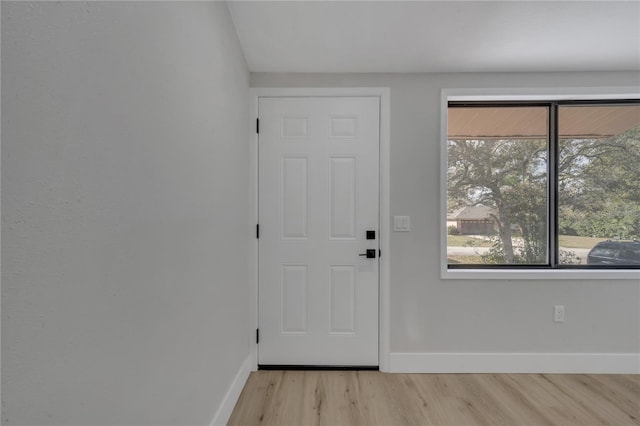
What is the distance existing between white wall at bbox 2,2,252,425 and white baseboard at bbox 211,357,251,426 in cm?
15

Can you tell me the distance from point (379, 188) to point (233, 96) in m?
1.22

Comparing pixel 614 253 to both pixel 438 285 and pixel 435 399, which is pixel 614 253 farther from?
pixel 435 399

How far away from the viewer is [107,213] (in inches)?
28.4

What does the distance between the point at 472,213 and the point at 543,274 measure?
677 millimetres

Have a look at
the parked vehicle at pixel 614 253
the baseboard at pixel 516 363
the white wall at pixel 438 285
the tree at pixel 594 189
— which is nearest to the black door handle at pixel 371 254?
the white wall at pixel 438 285

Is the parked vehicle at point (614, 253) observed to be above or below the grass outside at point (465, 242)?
below

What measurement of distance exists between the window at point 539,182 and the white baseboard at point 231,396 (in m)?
1.76

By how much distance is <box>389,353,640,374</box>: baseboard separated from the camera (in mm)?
2133

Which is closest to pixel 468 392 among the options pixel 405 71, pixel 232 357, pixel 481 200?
pixel 481 200

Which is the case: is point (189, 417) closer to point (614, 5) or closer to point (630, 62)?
point (614, 5)

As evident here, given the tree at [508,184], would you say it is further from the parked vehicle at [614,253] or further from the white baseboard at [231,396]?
the white baseboard at [231,396]

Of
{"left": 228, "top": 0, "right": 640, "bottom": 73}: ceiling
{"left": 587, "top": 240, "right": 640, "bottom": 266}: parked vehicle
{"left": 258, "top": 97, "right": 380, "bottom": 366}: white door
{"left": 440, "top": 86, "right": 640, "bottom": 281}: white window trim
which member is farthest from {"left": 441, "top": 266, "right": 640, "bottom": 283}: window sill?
{"left": 228, "top": 0, "right": 640, "bottom": 73}: ceiling

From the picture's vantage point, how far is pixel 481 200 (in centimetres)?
232

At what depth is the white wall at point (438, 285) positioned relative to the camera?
2162 mm
